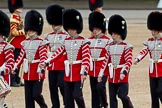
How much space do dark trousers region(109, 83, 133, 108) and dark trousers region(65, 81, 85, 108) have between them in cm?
41

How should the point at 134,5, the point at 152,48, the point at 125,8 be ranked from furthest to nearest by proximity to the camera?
the point at 134,5, the point at 125,8, the point at 152,48

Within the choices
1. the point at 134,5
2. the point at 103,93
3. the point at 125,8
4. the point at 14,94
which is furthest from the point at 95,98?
the point at 134,5

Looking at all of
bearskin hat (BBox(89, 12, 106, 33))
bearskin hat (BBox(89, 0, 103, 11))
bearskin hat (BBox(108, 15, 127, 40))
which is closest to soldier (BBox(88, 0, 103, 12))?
bearskin hat (BBox(89, 0, 103, 11))

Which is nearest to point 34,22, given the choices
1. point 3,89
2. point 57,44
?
point 57,44

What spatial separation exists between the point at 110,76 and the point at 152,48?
0.69 metres

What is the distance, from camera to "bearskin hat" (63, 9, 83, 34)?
10492 millimetres

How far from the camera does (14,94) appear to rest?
1266 cm

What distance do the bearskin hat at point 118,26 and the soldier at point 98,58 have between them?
0.24 m

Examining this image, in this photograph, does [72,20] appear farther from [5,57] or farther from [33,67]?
[5,57]

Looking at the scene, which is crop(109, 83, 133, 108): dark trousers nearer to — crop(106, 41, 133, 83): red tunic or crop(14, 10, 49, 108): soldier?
crop(106, 41, 133, 83): red tunic

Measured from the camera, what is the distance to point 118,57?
33.7 feet

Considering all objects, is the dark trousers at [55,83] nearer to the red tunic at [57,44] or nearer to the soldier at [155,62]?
the red tunic at [57,44]

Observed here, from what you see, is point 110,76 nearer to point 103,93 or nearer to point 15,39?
point 103,93

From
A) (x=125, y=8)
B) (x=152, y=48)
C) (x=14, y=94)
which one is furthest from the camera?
(x=125, y=8)
